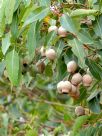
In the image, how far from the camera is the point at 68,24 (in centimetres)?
197

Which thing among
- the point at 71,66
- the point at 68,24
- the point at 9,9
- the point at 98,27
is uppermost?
the point at 9,9

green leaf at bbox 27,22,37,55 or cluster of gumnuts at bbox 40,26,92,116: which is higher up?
green leaf at bbox 27,22,37,55

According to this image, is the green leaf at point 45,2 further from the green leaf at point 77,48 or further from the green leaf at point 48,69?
the green leaf at point 48,69

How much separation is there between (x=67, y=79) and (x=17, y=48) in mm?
266

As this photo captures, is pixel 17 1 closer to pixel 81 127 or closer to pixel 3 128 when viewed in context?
pixel 81 127

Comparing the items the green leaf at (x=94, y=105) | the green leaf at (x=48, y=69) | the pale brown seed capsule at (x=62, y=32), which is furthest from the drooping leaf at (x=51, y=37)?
the green leaf at (x=94, y=105)

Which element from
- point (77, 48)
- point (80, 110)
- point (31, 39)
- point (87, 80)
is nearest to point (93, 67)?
point (87, 80)

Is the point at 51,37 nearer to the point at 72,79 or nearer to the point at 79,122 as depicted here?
the point at 72,79

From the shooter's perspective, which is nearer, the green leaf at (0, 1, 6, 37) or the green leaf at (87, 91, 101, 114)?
the green leaf at (0, 1, 6, 37)

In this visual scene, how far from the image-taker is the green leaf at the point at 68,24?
6.46 ft

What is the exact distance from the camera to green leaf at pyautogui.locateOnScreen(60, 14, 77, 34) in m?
1.97

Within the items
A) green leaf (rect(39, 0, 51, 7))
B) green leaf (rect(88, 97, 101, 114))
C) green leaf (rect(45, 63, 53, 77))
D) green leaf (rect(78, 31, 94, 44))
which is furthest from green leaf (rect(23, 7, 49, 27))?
green leaf (rect(88, 97, 101, 114))

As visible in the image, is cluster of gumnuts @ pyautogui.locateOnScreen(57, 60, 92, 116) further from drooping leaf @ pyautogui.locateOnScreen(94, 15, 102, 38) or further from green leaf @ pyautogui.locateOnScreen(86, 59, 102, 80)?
drooping leaf @ pyautogui.locateOnScreen(94, 15, 102, 38)

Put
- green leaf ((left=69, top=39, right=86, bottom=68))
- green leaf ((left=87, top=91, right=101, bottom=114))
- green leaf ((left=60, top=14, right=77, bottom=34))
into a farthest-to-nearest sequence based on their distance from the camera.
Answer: green leaf ((left=87, top=91, right=101, bottom=114)) → green leaf ((left=69, top=39, right=86, bottom=68)) → green leaf ((left=60, top=14, right=77, bottom=34))
